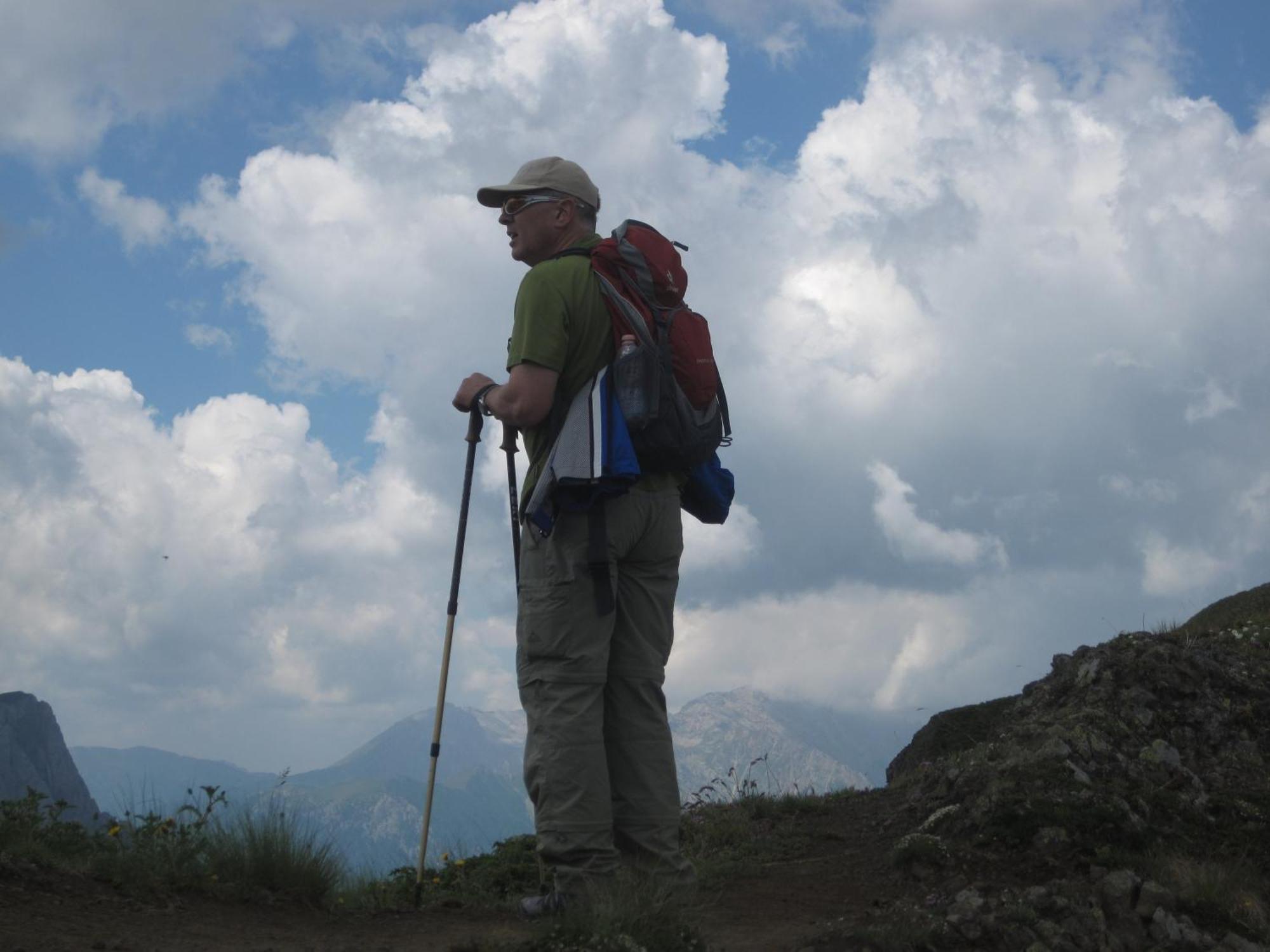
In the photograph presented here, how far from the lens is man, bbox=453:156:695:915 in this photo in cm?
460

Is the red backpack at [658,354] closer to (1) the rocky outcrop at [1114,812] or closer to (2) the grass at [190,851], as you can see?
(1) the rocky outcrop at [1114,812]

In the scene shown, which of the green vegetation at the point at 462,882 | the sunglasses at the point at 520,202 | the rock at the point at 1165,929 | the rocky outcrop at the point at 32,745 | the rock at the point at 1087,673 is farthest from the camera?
the rocky outcrop at the point at 32,745

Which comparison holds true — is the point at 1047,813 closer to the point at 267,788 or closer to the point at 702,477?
the point at 702,477

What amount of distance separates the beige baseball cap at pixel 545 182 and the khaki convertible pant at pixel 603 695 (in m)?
1.39

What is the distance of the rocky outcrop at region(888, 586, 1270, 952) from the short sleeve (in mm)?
2749

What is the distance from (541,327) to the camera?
471 cm

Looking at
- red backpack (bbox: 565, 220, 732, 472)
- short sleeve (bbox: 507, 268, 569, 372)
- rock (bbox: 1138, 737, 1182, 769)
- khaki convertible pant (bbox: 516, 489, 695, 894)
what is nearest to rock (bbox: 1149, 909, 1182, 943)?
khaki convertible pant (bbox: 516, 489, 695, 894)

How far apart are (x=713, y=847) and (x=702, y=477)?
3146 mm

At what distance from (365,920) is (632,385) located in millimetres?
2543

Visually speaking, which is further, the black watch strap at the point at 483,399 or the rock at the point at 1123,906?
the black watch strap at the point at 483,399

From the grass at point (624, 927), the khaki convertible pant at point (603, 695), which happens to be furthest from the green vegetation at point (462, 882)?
the grass at point (624, 927)

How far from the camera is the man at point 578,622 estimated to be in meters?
4.60

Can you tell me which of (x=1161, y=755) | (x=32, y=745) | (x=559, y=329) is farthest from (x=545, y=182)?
(x=32, y=745)

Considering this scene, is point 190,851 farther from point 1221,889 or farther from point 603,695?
point 1221,889
